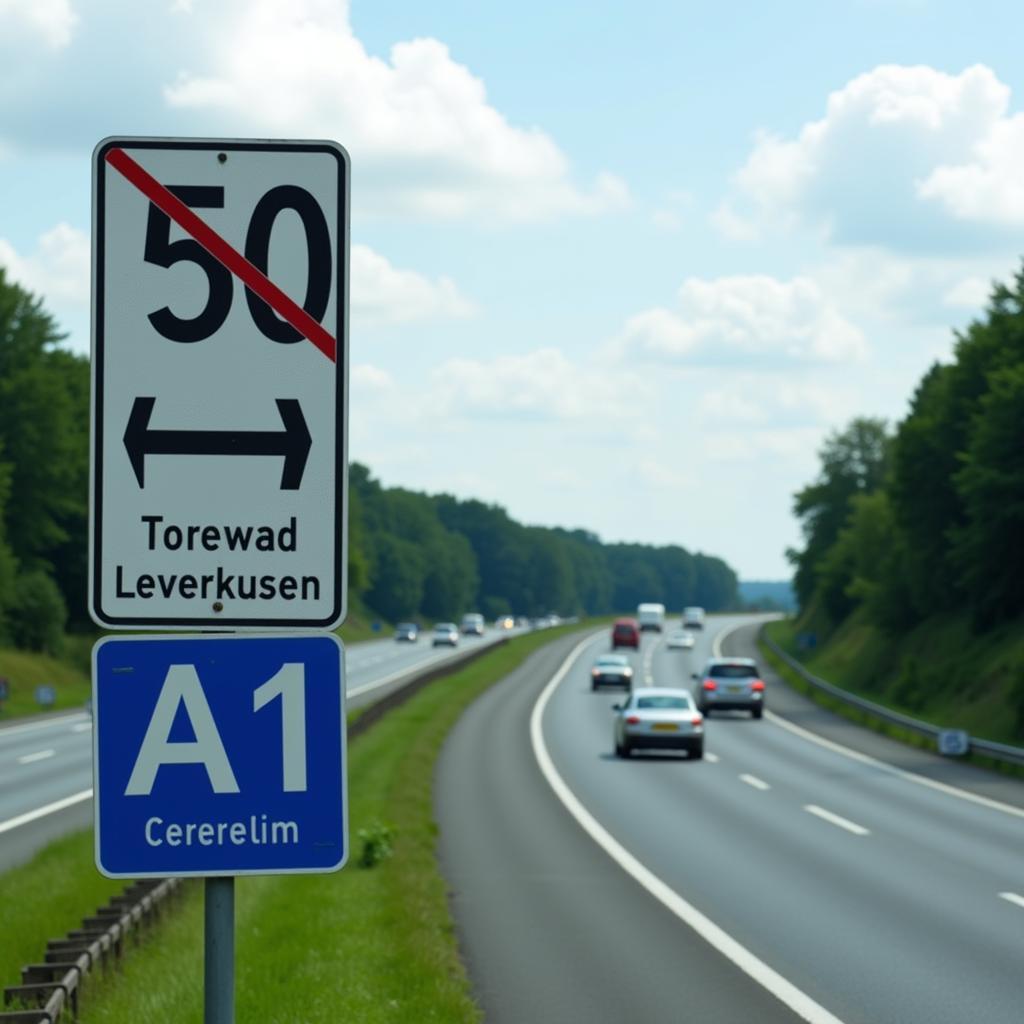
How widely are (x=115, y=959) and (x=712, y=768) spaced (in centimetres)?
2543

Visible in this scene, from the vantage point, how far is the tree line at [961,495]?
52719mm

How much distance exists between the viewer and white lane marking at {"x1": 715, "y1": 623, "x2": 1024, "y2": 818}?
28.1 meters

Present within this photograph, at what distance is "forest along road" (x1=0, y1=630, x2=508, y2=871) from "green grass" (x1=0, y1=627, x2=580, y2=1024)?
200cm

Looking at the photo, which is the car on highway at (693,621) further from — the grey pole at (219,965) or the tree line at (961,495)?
the grey pole at (219,965)

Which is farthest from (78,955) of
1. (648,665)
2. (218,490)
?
(648,665)

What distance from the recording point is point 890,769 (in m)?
36.1

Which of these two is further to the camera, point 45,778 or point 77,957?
point 45,778

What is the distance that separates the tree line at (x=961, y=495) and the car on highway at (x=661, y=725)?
17.2 metres

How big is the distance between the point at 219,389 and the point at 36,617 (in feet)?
239

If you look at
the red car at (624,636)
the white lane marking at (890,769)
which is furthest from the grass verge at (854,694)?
the red car at (624,636)

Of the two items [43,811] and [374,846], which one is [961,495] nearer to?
[43,811]

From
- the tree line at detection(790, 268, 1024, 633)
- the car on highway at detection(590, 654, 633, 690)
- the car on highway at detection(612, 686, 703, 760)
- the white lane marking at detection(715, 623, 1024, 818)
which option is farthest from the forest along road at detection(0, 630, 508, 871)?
the tree line at detection(790, 268, 1024, 633)

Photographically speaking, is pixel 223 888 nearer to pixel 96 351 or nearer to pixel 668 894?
pixel 96 351

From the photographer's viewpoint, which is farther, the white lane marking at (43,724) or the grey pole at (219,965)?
the white lane marking at (43,724)
